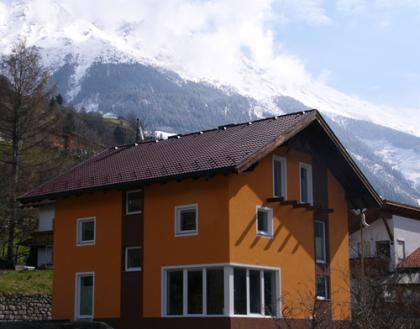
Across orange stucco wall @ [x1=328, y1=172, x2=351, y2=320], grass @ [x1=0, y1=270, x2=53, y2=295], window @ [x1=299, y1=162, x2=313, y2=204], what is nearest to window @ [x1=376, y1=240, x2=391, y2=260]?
orange stucco wall @ [x1=328, y1=172, x2=351, y2=320]

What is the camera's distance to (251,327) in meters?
27.2

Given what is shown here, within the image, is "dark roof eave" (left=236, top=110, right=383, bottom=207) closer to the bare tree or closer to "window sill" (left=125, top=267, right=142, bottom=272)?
"window sill" (left=125, top=267, right=142, bottom=272)

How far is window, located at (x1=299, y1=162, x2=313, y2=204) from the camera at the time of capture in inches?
1249

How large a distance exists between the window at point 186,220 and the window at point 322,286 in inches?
244

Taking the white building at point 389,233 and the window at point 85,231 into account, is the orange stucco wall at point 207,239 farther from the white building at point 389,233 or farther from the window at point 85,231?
the white building at point 389,233

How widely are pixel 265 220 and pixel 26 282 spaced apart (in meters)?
15.1

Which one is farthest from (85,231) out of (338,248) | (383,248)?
(383,248)

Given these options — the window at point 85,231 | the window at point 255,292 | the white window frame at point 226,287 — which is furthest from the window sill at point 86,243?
the window at point 255,292

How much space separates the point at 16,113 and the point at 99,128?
271ft

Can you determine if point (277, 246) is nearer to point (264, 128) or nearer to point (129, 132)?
point (264, 128)

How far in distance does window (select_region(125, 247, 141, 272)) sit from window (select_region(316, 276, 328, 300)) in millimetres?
7046

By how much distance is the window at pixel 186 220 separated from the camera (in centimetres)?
2806

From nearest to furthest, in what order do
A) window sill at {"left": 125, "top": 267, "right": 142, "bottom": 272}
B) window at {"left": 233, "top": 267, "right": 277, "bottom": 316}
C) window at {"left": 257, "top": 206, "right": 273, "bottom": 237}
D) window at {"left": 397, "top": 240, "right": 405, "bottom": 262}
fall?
window at {"left": 233, "top": 267, "right": 277, "bottom": 316}, window at {"left": 257, "top": 206, "right": 273, "bottom": 237}, window sill at {"left": 125, "top": 267, "right": 142, "bottom": 272}, window at {"left": 397, "top": 240, "right": 405, "bottom": 262}

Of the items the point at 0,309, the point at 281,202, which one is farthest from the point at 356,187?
the point at 0,309
